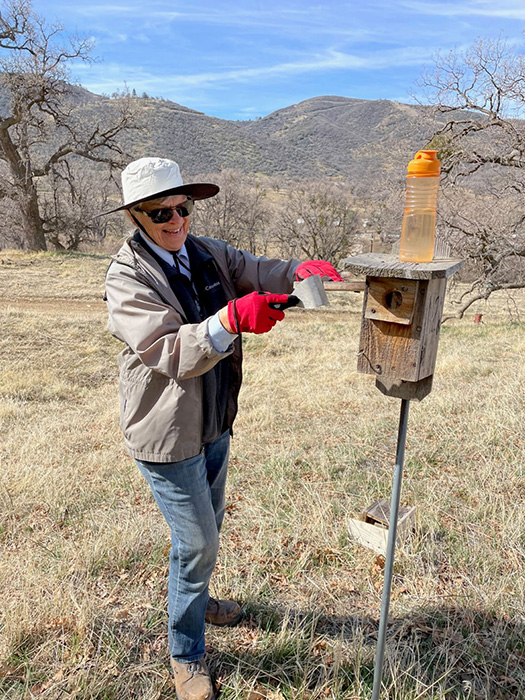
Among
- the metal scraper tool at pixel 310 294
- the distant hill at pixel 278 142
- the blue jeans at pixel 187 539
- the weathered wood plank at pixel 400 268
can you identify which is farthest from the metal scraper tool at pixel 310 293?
the distant hill at pixel 278 142

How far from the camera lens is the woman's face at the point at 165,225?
6.58 ft

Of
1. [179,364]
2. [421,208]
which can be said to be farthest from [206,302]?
[421,208]

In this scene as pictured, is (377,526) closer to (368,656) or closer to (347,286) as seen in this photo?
(368,656)

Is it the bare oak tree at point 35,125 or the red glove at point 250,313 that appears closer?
the red glove at point 250,313

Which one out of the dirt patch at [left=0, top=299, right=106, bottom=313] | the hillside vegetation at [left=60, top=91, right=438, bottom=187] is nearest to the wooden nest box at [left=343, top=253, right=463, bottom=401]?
the dirt patch at [left=0, top=299, right=106, bottom=313]

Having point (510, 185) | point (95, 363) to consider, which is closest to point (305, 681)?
point (95, 363)

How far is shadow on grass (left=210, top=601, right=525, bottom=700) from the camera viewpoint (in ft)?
7.36

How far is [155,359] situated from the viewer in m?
1.74

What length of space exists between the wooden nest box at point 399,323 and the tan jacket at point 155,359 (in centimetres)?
52

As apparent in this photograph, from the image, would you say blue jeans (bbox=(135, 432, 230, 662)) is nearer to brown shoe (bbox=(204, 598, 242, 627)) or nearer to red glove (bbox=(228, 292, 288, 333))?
brown shoe (bbox=(204, 598, 242, 627))

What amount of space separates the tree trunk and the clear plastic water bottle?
64.8 feet

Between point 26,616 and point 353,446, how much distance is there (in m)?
3.08

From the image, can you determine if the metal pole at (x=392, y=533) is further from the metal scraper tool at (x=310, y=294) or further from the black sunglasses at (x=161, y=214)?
the black sunglasses at (x=161, y=214)

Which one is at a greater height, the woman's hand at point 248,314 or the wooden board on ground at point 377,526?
the woman's hand at point 248,314
